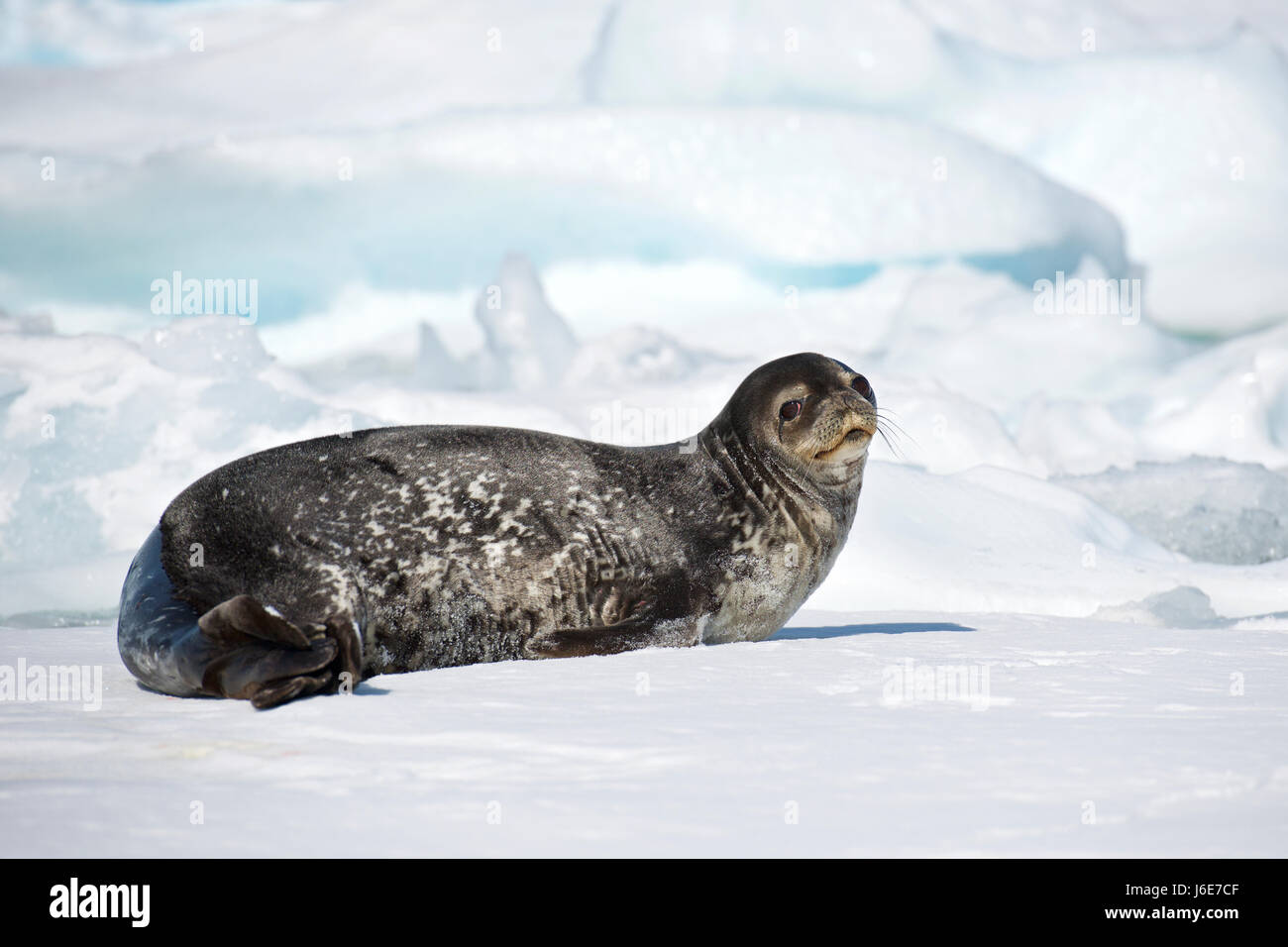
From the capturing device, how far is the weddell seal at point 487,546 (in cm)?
343

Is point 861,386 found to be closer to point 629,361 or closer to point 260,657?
point 260,657

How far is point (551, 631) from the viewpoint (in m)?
3.89

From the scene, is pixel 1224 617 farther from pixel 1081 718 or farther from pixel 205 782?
pixel 205 782

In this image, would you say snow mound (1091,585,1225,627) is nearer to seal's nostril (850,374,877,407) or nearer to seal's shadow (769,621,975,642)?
seal's shadow (769,621,975,642)

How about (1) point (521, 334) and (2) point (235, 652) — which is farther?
(1) point (521, 334)

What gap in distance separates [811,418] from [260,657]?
2160 millimetres

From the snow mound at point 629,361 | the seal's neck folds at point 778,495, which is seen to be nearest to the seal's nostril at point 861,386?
the seal's neck folds at point 778,495

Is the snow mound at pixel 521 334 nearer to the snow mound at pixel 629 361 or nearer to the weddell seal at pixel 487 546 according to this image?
the snow mound at pixel 629 361

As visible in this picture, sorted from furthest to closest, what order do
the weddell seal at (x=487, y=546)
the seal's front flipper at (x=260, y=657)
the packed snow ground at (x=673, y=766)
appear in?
the weddell seal at (x=487, y=546) → the seal's front flipper at (x=260, y=657) → the packed snow ground at (x=673, y=766)

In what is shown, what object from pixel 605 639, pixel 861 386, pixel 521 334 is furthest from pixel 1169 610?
pixel 521 334

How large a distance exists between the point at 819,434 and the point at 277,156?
13551mm

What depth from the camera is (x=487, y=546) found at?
395 cm

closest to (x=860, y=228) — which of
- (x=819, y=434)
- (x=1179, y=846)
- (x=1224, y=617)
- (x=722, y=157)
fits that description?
(x=722, y=157)

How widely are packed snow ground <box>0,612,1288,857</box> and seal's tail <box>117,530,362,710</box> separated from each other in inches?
2.9
